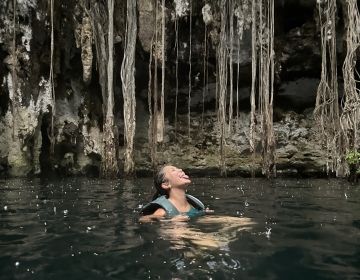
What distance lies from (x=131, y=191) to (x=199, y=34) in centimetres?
572

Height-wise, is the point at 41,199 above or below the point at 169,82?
below

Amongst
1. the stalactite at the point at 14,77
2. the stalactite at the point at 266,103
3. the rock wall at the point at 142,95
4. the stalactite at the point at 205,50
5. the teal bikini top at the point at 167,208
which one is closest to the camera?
the teal bikini top at the point at 167,208

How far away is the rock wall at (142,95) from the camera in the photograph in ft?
36.9

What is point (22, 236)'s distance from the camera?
3801 millimetres

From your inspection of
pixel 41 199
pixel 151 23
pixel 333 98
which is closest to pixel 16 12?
pixel 151 23

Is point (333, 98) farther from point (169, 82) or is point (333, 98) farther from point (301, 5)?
point (169, 82)

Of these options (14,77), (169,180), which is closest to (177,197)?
(169,180)

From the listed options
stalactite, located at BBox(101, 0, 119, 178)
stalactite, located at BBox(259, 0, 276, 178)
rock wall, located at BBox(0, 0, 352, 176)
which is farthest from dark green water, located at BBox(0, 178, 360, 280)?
rock wall, located at BBox(0, 0, 352, 176)

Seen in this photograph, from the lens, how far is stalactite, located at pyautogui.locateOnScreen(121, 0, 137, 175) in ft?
34.4

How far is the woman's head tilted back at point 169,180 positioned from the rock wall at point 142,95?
6.54 meters

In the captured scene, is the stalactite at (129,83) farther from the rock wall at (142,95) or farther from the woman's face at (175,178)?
the woman's face at (175,178)

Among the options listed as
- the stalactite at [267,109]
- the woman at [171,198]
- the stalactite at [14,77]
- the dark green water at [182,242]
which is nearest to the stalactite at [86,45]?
the stalactite at [14,77]

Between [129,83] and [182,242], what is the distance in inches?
304

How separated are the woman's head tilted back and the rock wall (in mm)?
6536
